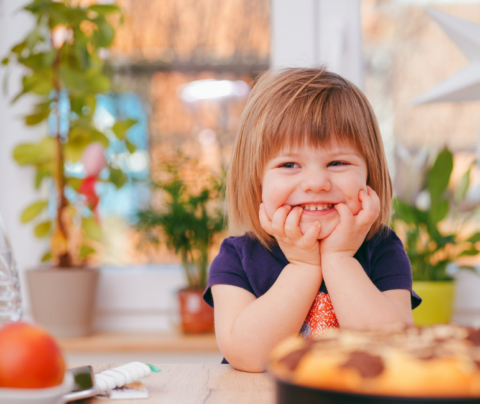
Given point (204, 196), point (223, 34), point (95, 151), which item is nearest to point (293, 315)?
point (204, 196)

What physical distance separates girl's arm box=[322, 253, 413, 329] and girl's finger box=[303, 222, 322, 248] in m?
0.04

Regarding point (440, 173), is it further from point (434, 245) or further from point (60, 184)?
point (60, 184)

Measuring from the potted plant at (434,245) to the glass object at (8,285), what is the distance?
1153 mm

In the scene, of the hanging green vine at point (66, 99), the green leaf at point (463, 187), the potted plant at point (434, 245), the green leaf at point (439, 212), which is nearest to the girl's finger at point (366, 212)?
the potted plant at point (434, 245)

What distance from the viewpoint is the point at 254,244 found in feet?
3.20

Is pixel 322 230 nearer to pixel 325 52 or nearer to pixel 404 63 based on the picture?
pixel 325 52

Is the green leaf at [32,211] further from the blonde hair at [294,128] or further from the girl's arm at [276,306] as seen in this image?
the girl's arm at [276,306]

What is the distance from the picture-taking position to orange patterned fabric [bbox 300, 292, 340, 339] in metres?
0.83

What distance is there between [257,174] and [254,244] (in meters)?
0.14

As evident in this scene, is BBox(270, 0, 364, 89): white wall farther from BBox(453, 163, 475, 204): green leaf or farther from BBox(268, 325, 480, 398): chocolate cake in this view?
BBox(268, 325, 480, 398): chocolate cake

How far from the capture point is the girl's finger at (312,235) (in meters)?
0.80

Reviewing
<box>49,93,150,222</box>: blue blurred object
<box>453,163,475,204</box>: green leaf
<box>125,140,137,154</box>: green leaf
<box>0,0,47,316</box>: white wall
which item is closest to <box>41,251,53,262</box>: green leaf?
<box>0,0,47,316</box>: white wall

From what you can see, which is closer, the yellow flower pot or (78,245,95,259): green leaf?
the yellow flower pot

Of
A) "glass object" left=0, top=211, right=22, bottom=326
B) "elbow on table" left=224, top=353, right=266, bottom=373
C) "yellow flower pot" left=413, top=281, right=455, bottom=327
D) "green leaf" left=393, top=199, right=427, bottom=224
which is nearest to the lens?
"glass object" left=0, top=211, right=22, bottom=326
